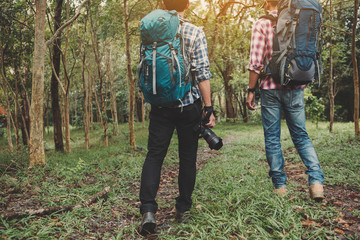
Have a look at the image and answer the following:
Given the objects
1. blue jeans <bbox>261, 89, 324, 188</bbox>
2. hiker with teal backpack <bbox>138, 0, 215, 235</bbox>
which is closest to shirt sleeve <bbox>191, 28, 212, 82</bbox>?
hiker with teal backpack <bbox>138, 0, 215, 235</bbox>

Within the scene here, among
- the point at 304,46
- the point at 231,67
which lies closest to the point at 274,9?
the point at 304,46

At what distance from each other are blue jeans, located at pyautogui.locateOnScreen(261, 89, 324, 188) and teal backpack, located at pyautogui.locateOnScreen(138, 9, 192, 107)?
3.66ft

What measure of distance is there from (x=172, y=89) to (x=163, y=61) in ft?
0.82

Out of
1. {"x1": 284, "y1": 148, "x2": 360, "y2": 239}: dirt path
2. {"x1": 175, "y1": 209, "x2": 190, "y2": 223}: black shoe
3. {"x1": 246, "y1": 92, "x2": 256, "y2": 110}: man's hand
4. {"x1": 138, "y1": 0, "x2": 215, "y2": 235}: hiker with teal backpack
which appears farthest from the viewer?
{"x1": 246, "y1": 92, "x2": 256, "y2": 110}: man's hand

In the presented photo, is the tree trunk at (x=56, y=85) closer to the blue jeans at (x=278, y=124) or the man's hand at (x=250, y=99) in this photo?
the man's hand at (x=250, y=99)

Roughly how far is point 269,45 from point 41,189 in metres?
3.51

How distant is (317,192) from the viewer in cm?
245

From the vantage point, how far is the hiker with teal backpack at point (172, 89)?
6.91 feet

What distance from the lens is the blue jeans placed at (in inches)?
105

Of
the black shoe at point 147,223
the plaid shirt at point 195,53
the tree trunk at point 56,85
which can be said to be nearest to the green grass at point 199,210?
the black shoe at point 147,223

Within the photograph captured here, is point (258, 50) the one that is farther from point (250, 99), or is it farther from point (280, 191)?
point (280, 191)

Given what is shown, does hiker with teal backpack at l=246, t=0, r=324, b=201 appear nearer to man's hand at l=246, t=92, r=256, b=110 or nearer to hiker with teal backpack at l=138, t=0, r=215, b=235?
man's hand at l=246, t=92, r=256, b=110

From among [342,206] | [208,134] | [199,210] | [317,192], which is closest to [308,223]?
[317,192]

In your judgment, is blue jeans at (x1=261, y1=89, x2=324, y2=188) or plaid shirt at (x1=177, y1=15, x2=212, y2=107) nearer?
plaid shirt at (x1=177, y1=15, x2=212, y2=107)
